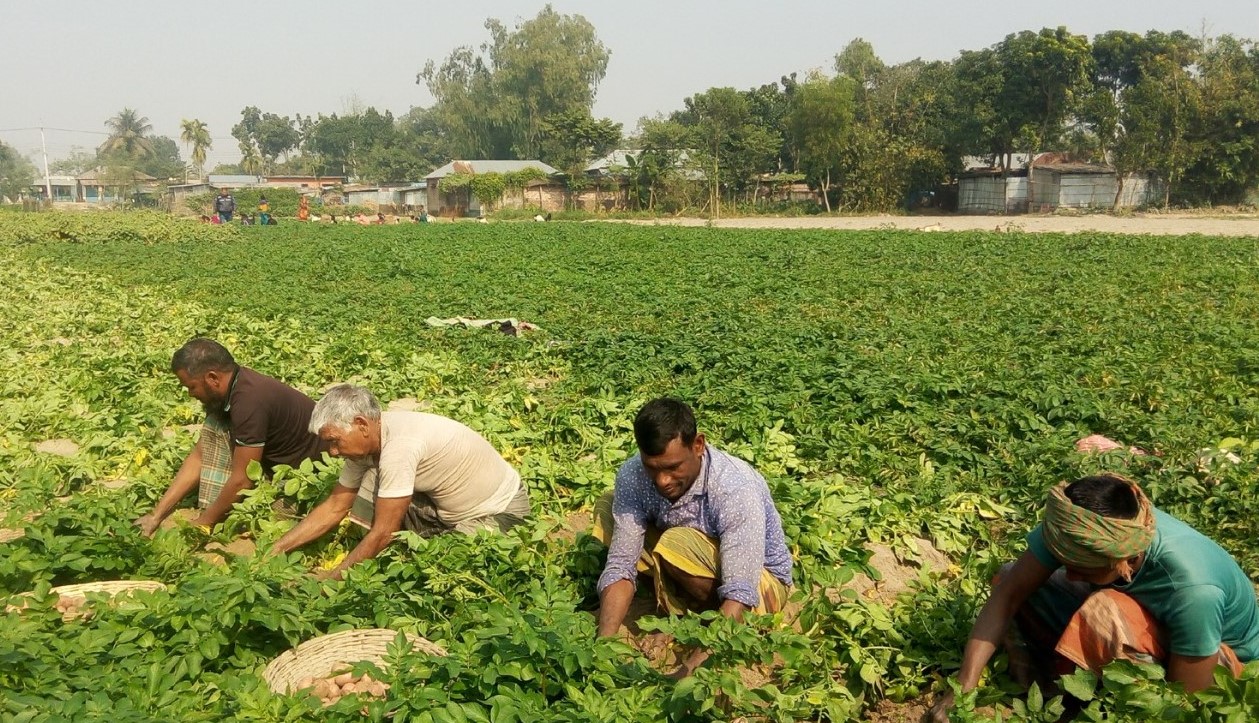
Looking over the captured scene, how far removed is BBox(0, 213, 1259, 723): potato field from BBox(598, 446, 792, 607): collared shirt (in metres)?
0.26

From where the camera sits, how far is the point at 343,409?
12.2 ft

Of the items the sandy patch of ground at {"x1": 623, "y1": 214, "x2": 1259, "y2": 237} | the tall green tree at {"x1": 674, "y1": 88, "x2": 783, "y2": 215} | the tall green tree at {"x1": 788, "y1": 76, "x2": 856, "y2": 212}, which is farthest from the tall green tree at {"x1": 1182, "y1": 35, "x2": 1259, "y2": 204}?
the tall green tree at {"x1": 674, "y1": 88, "x2": 783, "y2": 215}

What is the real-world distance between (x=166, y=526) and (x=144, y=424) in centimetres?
182

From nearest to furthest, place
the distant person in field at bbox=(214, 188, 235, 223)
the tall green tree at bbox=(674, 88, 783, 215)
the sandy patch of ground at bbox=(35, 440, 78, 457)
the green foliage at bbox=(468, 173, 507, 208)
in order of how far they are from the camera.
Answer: the sandy patch of ground at bbox=(35, 440, 78, 457) < the distant person in field at bbox=(214, 188, 235, 223) < the tall green tree at bbox=(674, 88, 783, 215) < the green foliage at bbox=(468, 173, 507, 208)

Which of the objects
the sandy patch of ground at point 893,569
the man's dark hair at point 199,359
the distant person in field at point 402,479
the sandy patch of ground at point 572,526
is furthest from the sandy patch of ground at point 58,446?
the sandy patch of ground at point 893,569

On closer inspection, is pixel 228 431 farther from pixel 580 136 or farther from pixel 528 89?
pixel 528 89

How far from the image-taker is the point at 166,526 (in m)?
4.80

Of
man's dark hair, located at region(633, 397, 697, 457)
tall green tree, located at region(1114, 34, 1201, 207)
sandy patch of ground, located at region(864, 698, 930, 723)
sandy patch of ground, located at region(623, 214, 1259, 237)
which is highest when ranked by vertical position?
tall green tree, located at region(1114, 34, 1201, 207)

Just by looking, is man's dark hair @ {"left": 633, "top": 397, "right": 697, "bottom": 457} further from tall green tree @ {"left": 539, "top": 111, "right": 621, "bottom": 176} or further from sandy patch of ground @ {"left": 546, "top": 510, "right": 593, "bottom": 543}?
tall green tree @ {"left": 539, "top": 111, "right": 621, "bottom": 176}

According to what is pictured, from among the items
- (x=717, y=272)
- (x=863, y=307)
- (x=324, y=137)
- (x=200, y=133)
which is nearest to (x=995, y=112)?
(x=717, y=272)

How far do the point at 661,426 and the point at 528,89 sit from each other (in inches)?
2653

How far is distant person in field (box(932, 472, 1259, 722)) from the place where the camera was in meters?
2.65

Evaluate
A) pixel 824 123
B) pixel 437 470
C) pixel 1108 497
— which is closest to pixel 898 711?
pixel 1108 497

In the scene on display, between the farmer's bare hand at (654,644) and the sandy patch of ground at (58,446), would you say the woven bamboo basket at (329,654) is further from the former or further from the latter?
the sandy patch of ground at (58,446)
